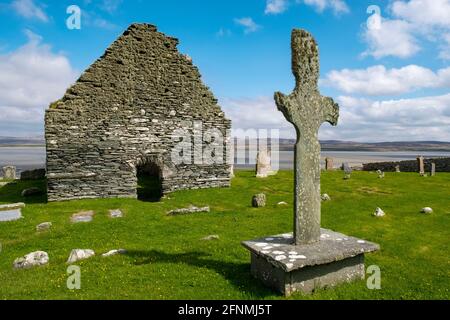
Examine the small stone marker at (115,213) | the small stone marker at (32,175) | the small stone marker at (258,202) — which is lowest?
the small stone marker at (115,213)

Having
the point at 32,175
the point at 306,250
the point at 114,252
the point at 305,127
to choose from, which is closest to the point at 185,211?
the point at 114,252

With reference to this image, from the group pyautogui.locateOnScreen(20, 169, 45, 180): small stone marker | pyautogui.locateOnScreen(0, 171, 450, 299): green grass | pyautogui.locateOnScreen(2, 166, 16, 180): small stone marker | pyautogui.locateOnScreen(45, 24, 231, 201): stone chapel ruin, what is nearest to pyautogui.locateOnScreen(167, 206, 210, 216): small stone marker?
pyautogui.locateOnScreen(0, 171, 450, 299): green grass

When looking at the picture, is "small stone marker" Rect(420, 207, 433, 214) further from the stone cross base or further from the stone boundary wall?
the stone boundary wall

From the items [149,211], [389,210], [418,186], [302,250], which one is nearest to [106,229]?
[149,211]

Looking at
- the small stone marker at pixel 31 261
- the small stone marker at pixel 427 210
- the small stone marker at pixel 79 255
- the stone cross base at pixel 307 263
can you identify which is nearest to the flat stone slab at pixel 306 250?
the stone cross base at pixel 307 263

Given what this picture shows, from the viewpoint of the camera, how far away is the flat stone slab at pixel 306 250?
6086 mm

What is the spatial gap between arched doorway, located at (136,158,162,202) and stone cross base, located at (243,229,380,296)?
44.3ft

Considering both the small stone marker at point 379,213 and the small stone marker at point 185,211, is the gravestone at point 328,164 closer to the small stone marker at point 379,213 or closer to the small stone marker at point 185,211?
the small stone marker at point 379,213

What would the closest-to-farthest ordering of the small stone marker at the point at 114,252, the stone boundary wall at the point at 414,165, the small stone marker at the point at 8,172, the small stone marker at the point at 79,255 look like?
the small stone marker at the point at 79,255
the small stone marker at the point at 114,252
the small stone marker at the point at 8,172
the stone boundary wall at the point at 414,165

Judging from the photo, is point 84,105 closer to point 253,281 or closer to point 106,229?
point 106,229

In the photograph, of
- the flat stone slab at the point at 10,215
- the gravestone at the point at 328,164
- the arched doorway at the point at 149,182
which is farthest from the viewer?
the gravestone at the point at 328,164

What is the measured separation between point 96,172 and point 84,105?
3.74 meters

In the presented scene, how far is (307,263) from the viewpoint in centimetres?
602

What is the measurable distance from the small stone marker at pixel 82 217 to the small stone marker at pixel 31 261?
4869 mm
